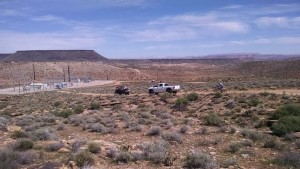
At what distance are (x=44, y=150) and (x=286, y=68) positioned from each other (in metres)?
110

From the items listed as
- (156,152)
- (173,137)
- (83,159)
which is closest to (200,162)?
(156,152)

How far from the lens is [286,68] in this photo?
114 m

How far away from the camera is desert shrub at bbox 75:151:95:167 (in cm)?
1082

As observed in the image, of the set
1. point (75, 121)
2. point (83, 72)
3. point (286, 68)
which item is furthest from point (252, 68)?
point (75, 121)

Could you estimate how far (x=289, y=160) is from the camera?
11.3m

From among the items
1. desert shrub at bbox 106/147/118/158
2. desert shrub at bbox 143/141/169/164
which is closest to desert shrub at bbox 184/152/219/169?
desert shrub at bbox 143/141/169/164

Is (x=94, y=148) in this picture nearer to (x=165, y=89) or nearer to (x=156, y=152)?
(x=156, y=152)

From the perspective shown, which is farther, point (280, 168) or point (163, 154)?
point (163, 154)

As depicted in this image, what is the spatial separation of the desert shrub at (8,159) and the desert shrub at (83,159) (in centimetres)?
167

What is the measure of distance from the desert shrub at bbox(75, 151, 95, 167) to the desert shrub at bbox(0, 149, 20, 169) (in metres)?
1.67

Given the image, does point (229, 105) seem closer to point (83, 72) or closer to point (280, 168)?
point (280, 168)

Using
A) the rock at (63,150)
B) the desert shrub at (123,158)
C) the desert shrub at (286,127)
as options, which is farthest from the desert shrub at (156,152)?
the desert shrub at (286,127)

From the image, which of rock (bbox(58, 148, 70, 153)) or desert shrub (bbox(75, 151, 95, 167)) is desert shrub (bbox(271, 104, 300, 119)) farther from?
desert shrub (bbox(75, 151, 95, 167))

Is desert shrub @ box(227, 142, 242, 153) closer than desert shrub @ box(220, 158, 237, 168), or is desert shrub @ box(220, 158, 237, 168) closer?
desert shrub @ box(220, 158, 237, 168)
